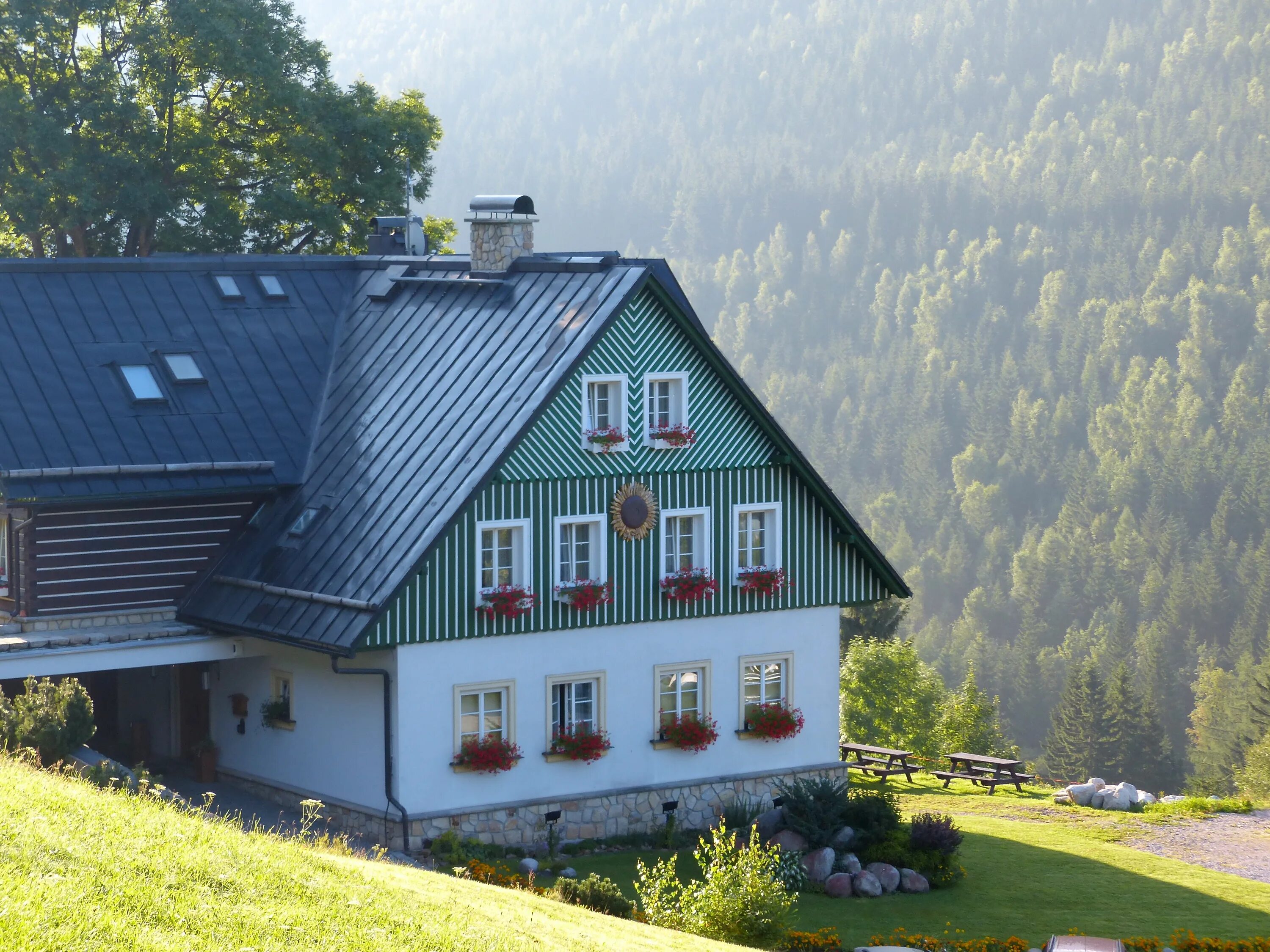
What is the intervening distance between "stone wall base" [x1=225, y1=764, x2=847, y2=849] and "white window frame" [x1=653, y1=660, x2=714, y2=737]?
43.9 inches

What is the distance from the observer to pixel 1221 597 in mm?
158125

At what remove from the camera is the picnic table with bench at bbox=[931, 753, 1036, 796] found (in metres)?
37.2

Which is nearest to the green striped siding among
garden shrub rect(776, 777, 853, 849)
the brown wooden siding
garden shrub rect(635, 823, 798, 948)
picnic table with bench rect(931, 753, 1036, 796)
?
garden shrub rect(776, 777, 853, 849)

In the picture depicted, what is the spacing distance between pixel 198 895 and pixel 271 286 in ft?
67.2

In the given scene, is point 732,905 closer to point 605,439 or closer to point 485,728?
point 485,728

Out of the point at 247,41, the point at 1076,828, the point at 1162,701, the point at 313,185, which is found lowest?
the point at 1162,701

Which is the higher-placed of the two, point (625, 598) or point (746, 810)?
point (625, 598)

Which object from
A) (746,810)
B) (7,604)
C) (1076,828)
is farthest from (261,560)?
(1076,828)

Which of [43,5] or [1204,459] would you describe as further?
[1204,459]

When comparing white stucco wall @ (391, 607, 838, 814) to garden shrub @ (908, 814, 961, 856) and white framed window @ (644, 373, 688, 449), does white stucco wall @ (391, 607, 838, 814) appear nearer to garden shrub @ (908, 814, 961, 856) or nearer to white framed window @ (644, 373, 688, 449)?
white framed window @ (644, 373, 688, 449)

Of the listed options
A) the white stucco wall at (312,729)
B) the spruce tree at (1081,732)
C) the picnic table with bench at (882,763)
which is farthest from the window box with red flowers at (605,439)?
the spruce tree at (1081,732)

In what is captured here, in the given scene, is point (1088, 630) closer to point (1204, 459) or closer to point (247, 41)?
point (1204, 459)

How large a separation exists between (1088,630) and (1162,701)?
2016cm

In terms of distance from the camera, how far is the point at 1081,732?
342 feet
